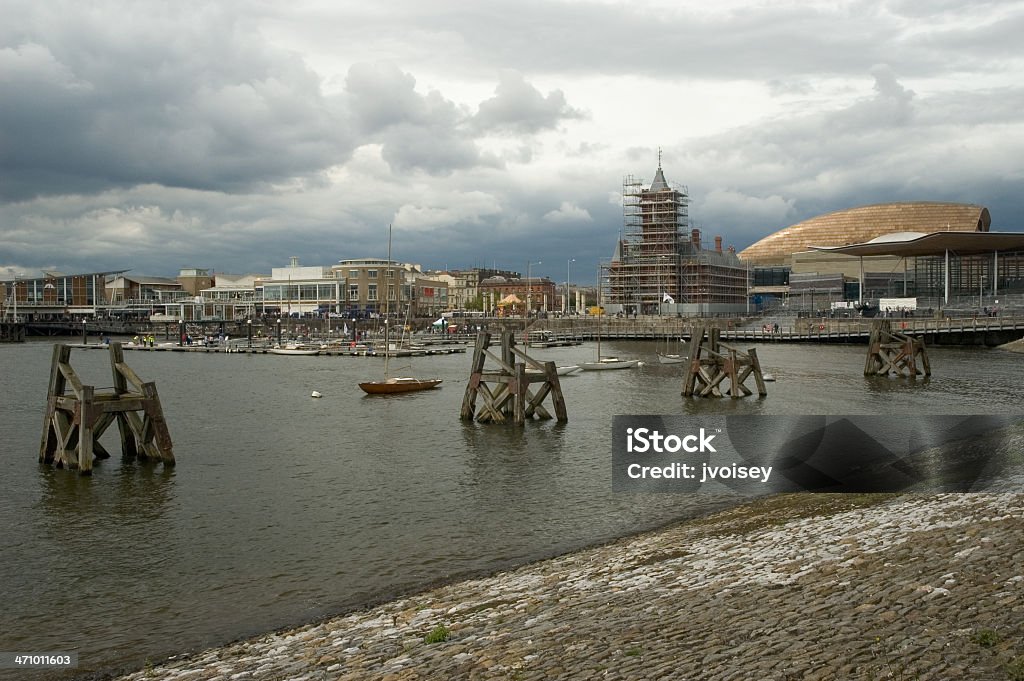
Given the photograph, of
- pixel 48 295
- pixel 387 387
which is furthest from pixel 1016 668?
pixel 48 295

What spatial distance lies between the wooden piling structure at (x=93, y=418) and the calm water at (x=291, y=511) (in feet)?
2.57

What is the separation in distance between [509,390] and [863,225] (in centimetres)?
16407

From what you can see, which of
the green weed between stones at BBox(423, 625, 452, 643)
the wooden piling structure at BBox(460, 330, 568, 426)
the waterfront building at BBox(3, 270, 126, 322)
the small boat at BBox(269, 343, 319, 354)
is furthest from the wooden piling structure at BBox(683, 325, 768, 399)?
the waterfront building at BBox(3, 270, 126, 322)

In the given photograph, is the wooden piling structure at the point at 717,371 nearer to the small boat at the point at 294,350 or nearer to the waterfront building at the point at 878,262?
the small boat at the point at 294,350

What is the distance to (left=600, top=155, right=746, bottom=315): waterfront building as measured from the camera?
14388 centimetres

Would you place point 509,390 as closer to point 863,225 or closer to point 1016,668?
point 1016,668

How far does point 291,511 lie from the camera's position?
72.3 ft

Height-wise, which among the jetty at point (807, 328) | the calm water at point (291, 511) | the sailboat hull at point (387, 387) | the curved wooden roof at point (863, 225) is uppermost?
the curved wooden roof at point (863, 225)

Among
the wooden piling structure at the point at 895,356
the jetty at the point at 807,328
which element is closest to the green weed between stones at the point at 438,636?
the wooden piling structure at the point at 895,356

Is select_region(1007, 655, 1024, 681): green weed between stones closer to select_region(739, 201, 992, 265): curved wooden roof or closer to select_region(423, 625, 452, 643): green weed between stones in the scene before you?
select_region(423, 625, 452, 643): green weed between stones

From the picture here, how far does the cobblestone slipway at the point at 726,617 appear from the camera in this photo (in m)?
9.58

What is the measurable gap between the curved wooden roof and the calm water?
140879 mm

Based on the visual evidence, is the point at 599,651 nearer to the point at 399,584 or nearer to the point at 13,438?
the point at 399,584

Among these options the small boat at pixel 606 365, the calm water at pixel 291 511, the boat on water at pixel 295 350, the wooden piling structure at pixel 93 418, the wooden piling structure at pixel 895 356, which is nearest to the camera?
the calm water at pixel 291 511
